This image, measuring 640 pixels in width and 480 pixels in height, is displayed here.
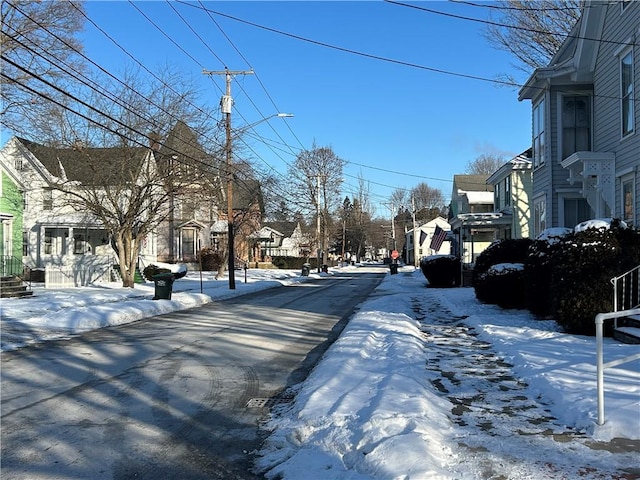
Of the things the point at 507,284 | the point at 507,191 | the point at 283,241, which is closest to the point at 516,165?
the point at 507,191

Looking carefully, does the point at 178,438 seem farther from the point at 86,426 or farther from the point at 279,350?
the point at 279,350

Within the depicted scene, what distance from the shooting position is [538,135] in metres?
19.6

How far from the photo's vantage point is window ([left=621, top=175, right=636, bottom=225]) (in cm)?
Result: 1412

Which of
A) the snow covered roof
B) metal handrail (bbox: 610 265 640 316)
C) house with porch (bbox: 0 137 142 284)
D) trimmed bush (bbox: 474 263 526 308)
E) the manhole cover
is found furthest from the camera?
the snow covered roof

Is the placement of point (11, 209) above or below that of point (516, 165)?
below

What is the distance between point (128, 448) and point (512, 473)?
3.47 m

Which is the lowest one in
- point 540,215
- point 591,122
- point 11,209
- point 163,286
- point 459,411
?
point 459,411

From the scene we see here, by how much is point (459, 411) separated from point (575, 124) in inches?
562

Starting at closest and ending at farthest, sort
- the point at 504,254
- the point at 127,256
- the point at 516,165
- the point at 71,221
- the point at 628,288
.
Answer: the point at 628,288, the point at 504,254, the point at 127,256, the point at 516,165, the point at 71,221

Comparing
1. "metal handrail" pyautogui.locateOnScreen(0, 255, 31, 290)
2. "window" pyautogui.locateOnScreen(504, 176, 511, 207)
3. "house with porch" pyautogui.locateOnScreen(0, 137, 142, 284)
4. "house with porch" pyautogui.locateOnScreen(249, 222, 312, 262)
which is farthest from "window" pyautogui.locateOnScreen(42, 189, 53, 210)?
"house with porch" pyautogui.locateOnScreen(249, 222, 312, 262)

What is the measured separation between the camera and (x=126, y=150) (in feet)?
85.6

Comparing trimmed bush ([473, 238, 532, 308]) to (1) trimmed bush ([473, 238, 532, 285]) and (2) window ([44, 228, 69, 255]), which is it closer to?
(1) trimmed bush ([473, 238, 532, 285])

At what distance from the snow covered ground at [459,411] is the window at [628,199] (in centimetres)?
475

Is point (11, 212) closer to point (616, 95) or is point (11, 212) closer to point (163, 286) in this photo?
point (163, 286)
